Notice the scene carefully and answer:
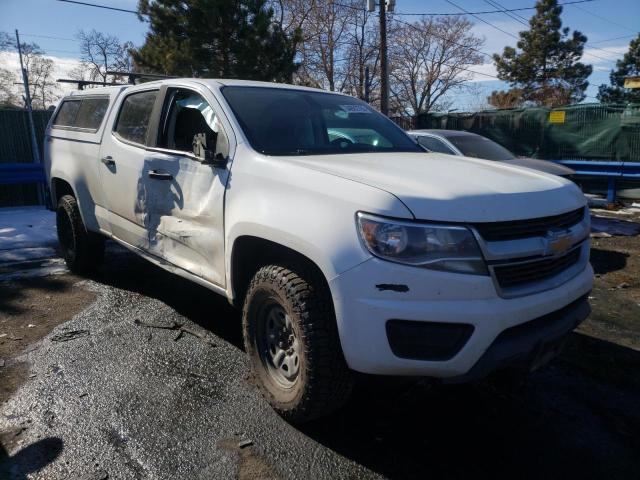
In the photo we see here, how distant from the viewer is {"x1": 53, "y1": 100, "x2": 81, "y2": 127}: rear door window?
5.40 metres

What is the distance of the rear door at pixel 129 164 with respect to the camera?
13.0 ft

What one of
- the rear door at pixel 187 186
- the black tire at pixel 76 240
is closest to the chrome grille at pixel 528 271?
the rear door at pixel 187 186

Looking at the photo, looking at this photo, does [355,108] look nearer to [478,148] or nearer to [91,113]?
[91,113]

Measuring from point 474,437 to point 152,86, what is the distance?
3496 mm

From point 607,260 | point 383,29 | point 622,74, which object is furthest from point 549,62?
point 607,260

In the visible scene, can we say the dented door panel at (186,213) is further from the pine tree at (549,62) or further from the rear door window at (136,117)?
the pine tree at (549,62)

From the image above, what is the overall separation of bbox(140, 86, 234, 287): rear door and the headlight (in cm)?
123

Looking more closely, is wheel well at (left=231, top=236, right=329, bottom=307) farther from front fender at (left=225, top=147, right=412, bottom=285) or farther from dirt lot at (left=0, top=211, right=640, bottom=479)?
dirt lot at (left=0, top=211, right=640, bottom=479)

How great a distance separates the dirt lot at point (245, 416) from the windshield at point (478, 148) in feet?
13.2

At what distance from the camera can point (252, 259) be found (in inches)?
122

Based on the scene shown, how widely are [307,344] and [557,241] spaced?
1.33m

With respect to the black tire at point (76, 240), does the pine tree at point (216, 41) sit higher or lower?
higher

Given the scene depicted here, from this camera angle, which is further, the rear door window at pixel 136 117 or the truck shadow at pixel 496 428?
the rear door window at pixel 136 117

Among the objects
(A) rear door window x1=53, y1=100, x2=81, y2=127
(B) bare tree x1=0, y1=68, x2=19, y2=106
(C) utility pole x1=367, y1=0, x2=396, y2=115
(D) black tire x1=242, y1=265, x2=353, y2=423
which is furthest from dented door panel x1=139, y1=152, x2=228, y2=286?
(B) bare tree x1=0, y1=68, x2=19, y2=106
